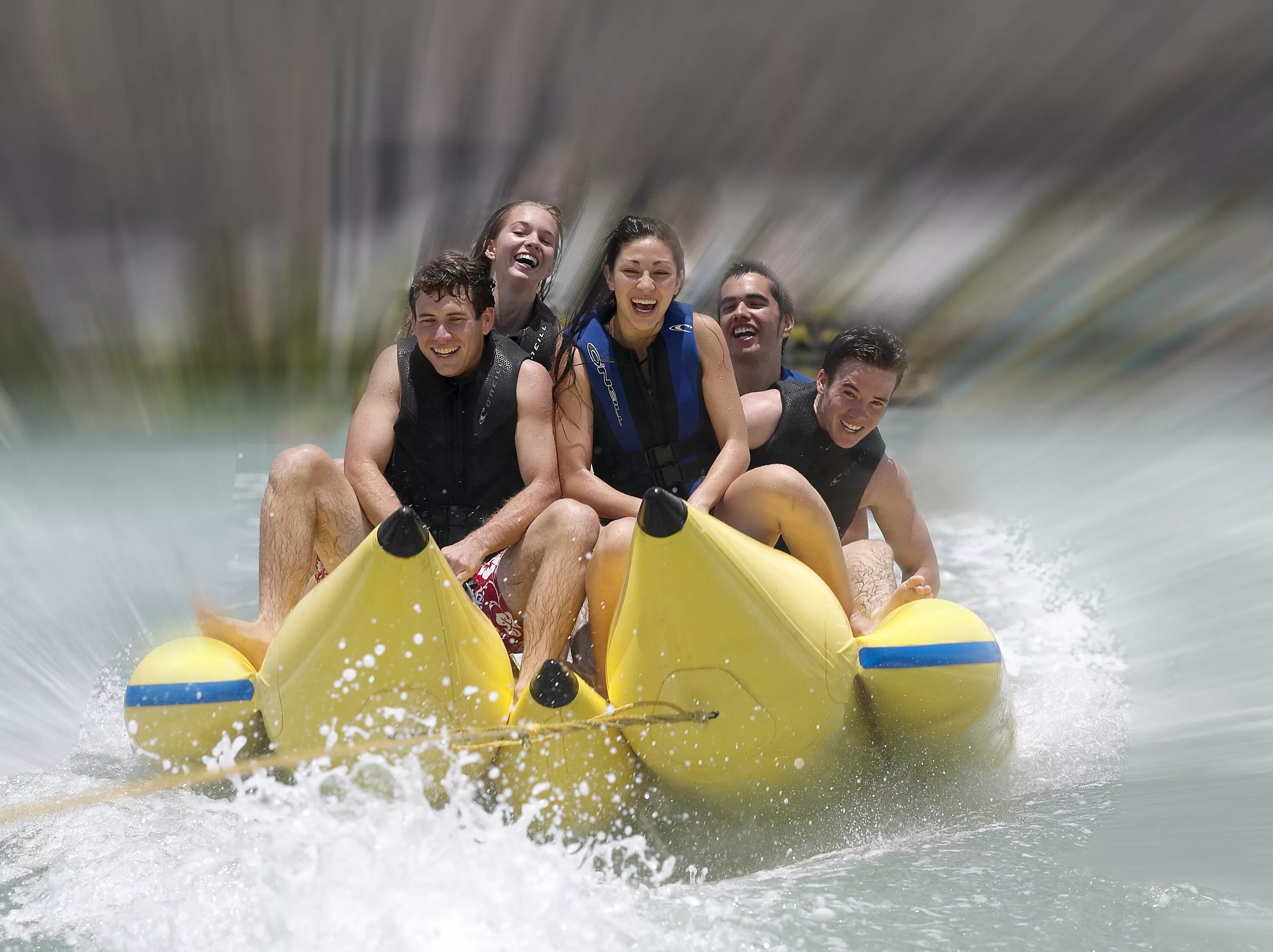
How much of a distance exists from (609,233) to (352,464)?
2.07 feet

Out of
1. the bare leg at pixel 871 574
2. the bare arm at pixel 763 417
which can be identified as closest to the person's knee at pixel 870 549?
the bare leg at pixel 871 574

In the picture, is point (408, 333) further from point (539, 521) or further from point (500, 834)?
point (500, 834)

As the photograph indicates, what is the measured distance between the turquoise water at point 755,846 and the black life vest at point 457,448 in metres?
0.59

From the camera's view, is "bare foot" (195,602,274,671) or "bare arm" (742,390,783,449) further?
"bare arm" (742,390,783,449)

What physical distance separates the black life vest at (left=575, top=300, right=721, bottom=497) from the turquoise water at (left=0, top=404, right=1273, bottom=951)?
645mm

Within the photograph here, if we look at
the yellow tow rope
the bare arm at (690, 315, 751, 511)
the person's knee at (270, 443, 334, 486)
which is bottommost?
the yellow tow rope

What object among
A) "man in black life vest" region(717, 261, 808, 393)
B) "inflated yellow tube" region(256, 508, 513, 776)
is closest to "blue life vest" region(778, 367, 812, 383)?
"man in black life vest" region(717, 261, 808, 393)

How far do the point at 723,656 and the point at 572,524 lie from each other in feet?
1.12

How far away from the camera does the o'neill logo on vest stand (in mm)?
1905

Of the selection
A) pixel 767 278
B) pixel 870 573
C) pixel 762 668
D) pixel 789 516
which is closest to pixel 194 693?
pixel 762 668

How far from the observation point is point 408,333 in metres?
2.04

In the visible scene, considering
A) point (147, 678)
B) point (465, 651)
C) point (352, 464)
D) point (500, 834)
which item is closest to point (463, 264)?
point (352, 464)

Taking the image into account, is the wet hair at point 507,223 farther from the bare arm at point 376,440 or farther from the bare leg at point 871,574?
the bare leg at point 871,574

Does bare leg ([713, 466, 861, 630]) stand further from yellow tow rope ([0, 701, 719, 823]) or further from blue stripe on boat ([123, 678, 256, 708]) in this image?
blue stripe on boat ([123, 678, 256, 708])
